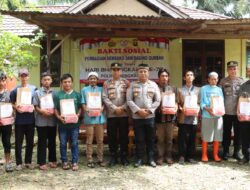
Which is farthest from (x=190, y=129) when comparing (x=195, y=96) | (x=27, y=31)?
(x=27, y=31)

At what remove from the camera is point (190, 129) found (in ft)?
24.1

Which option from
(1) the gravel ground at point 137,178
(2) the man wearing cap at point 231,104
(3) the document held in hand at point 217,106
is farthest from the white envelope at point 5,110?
(2) the man wearing cap at point 231,104

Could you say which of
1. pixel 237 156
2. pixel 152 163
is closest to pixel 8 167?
pixel 152 163

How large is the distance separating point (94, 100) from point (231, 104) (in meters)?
2.68

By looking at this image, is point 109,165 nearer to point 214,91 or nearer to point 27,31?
point 214,91

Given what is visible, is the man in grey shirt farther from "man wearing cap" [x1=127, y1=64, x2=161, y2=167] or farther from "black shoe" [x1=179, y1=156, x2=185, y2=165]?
"black shoe" [x1=179, y1=156, x2=185, y2=165]

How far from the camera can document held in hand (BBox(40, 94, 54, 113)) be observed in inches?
264

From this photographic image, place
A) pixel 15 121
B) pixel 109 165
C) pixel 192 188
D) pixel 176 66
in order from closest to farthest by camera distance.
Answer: pixel 192 188, pixel 15 121, pixel 109 165, pixel 176 66

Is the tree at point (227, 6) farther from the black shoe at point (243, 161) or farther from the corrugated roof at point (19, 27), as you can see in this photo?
the black shoe at point (243, 161)

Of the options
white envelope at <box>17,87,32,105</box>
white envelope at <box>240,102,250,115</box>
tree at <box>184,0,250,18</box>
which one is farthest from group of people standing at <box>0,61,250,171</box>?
tree at <box>184,0,250,18</box>

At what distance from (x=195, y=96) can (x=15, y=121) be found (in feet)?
10.9

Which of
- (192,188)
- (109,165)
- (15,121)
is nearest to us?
(192,188)

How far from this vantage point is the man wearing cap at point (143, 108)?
6.91 m

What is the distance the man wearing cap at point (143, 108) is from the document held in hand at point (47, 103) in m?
1.37
